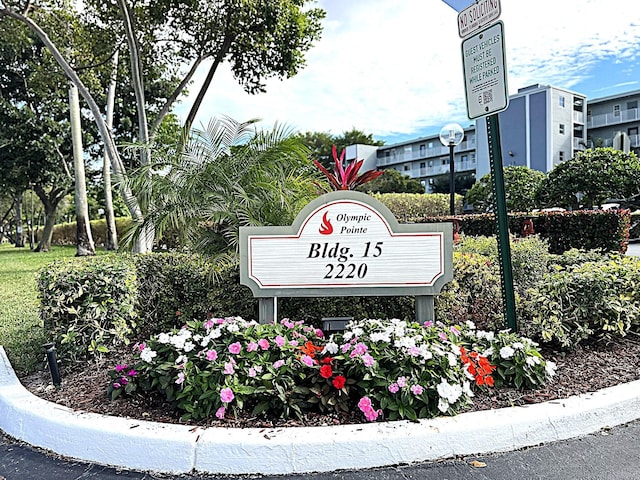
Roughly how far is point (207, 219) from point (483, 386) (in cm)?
291

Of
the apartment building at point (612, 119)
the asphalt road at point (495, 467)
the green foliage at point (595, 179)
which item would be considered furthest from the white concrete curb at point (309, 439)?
the apartment building at point (612, 119)

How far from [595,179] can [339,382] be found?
75.2 feet

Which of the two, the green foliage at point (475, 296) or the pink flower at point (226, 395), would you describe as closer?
the pink flower at point (226, 395)

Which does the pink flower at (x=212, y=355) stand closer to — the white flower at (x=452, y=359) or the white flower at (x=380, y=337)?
the white flower at (x=380, y=337)

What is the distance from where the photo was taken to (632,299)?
4172mm

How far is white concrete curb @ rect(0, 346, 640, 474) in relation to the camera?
2.50 meters

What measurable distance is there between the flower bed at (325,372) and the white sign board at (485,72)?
61.8 inches

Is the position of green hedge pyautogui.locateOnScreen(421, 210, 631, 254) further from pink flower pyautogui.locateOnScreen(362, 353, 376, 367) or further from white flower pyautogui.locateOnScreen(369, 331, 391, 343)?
pink flower pyautogui.locateOnScreen(362, 353, 376, 367)

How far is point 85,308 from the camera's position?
153 inches

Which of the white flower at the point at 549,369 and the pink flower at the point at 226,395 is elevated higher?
the pink flower at the point at 226,395

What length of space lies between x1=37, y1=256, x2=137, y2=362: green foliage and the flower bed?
28.6 inches

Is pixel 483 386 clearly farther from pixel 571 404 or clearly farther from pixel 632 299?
pixel 632 299

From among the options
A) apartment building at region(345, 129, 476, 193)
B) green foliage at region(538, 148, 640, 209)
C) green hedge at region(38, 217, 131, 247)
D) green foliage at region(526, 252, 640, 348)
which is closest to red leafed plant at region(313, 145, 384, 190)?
green foliage at region(526, 252, 640, 348)

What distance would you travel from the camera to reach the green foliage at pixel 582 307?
12.6ft
